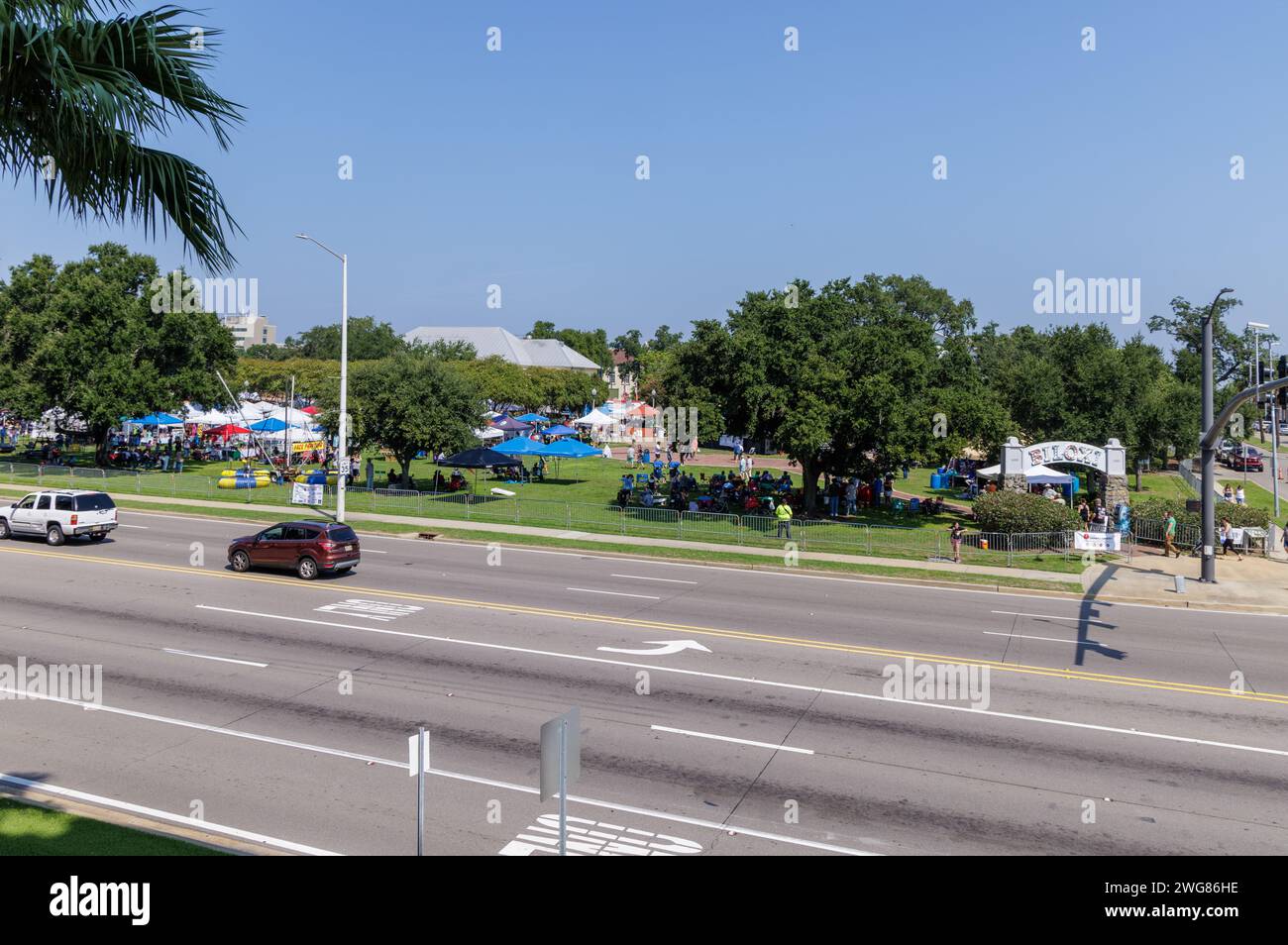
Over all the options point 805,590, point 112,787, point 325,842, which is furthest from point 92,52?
point 805,590

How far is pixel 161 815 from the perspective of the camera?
1004 cm

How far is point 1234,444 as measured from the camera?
82000mm

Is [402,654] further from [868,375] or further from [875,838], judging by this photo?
[868,375]

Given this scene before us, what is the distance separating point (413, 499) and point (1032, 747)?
28.8 metres

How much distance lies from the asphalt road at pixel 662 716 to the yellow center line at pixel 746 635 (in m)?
0.10

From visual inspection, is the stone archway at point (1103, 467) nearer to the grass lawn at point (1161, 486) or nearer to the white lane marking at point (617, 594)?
the grass lawn at point (1161, 486)

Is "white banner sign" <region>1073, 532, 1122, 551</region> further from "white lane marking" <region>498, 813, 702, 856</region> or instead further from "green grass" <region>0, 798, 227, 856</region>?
"green grass" <region>0, 798, 227, 856</region>

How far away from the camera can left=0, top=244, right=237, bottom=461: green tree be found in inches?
2016

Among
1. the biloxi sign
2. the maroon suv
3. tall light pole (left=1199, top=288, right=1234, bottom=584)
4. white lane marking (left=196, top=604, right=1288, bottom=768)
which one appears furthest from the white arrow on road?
the biloxi sign

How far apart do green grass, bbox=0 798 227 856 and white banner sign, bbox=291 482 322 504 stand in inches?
1164

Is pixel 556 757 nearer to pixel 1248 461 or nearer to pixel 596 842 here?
pixel 596 842

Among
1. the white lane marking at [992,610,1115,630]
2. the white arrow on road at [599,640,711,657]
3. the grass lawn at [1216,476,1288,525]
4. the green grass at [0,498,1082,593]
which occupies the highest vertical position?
the grass lawn at [1216,476,1288,525]

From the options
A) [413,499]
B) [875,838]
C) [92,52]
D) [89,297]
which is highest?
[89,297]

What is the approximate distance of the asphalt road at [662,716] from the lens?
10117 millimetres
